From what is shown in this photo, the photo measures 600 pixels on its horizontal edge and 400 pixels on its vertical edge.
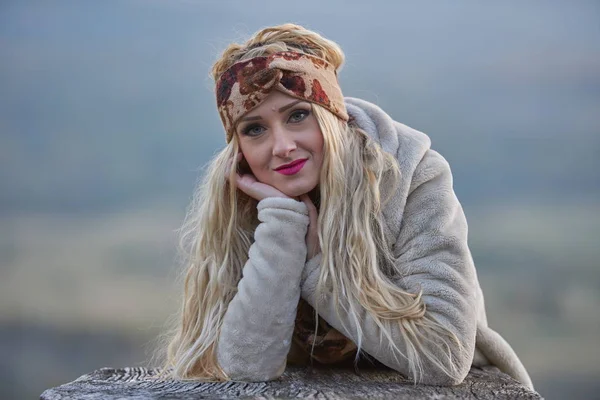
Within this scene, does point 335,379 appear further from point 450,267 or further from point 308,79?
point 308,79

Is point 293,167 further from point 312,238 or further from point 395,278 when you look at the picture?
point 395,278

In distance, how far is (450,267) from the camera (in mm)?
2854

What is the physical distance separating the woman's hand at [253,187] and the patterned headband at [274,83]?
178mm

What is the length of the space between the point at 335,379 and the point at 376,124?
36.7 inches

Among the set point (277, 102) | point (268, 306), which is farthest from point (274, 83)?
point (268, 306)

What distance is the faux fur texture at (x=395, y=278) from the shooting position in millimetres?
2822

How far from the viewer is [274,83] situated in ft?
9.48

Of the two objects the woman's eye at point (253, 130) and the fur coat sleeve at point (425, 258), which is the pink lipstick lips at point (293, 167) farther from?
the fur coat sleeve at point (425, 258)

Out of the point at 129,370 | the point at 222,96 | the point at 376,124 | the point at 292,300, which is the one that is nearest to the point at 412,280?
the point at 292,300

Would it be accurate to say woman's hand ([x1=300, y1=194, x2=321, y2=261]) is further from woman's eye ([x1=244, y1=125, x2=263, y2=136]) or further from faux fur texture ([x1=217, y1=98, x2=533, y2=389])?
woman's eye ([x1=244, y1=125, x2=263, y2=136])

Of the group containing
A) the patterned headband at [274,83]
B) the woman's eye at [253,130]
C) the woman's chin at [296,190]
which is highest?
the patterned headband at [274,83]

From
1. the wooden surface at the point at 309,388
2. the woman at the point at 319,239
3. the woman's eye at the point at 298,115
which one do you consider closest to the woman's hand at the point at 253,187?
the woman at the point at 319,239

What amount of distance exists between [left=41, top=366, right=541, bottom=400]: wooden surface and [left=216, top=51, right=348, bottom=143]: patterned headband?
90 cm

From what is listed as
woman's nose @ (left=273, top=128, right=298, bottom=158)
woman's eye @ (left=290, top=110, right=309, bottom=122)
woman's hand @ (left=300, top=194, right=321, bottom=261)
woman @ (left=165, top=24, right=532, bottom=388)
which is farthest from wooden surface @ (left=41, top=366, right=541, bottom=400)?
woman's eye @ (left=290, top=110, right=309, bottom=122)
